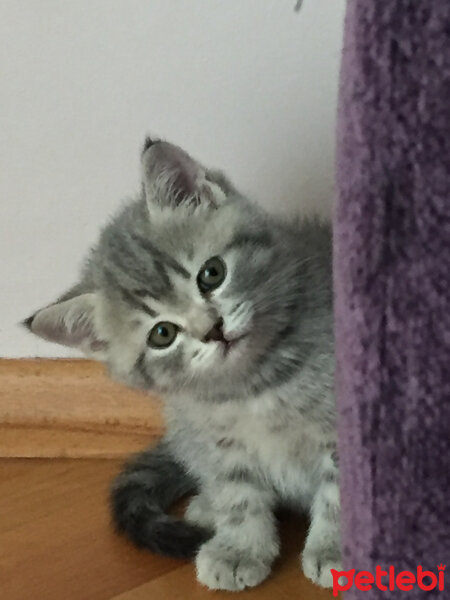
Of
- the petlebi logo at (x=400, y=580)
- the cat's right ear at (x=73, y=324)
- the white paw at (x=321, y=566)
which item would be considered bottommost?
the white paw at (x=321, y=566)

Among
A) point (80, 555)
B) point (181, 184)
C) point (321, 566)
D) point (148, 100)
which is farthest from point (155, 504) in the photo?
point (148, 100)

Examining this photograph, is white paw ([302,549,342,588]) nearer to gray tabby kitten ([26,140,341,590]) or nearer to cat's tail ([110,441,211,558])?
gray tabby kitten ([26,140,341,590])

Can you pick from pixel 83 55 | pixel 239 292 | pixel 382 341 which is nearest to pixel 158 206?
pixel 239 292

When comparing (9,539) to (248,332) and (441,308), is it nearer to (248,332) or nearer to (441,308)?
(248,332)

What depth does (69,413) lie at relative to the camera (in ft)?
4.18

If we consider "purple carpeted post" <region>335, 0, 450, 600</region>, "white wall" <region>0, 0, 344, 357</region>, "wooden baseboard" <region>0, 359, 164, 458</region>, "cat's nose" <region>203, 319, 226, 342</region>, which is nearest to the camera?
"purple carpeted post" <region>335, 0, 450, 600</region>

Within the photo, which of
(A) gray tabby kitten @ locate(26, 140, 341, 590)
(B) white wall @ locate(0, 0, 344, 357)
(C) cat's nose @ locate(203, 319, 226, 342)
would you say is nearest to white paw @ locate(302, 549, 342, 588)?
(A) gray tabby kitten @ locate(26, 140, 341, 590)

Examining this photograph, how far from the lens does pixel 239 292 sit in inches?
35.9

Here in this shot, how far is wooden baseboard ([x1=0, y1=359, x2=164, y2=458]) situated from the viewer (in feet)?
4.13

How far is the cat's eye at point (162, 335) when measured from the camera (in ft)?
3.08

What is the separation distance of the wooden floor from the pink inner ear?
477 millimetres

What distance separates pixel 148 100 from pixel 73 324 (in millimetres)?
384

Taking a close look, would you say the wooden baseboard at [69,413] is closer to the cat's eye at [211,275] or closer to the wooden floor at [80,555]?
the wooden floor at [80,555]

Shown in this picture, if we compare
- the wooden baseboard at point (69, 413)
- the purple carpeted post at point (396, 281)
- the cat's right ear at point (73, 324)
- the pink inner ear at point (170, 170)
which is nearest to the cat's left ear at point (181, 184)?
the pink inner ear at point (170, 170)
